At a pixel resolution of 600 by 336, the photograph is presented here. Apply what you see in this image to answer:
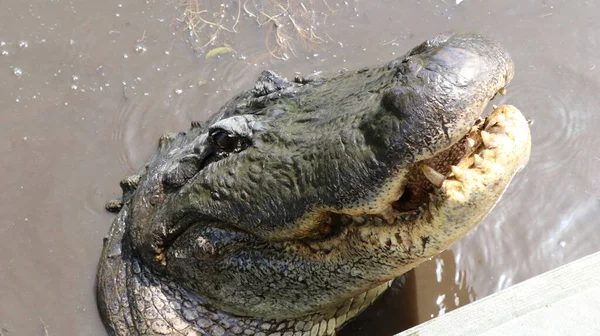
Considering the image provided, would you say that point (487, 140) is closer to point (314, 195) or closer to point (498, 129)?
point (498, 129)

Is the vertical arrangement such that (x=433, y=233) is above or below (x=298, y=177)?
below

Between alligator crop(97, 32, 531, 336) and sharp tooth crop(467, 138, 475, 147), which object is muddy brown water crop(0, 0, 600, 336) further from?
sharp tooth crop(467, 138, 475, 147)

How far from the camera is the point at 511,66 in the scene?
1901mm

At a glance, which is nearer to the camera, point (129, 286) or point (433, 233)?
point (433, 233)

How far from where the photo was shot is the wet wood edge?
2123 mm

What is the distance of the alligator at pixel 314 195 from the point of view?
167 cm

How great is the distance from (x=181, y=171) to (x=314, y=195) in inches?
35.5

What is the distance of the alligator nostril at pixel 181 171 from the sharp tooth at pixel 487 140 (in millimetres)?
1265

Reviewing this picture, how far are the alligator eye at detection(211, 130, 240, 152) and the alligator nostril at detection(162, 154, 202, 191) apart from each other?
0.19 meters

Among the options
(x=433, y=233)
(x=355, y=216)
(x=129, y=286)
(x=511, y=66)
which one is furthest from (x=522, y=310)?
(x=129, y=286)

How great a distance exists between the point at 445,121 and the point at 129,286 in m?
1.98

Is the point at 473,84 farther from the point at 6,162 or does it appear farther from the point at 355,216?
the point at 6,162

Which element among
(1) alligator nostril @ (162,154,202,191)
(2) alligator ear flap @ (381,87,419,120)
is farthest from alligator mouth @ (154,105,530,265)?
(1) alligator nostril @ (162,154,202,191)

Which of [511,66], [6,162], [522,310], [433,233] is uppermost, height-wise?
[6,162]
